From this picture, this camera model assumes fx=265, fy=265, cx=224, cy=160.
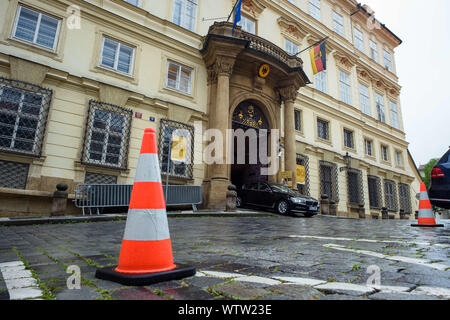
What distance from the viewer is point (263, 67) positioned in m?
13.8

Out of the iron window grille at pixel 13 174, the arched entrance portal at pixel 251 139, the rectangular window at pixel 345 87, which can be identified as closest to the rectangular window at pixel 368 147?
the rectangular window at pixel 345 87

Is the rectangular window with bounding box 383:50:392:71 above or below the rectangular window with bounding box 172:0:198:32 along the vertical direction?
above

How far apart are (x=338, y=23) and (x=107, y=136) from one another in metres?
20.4

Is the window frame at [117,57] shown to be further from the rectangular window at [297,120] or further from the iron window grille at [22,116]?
the rectangular window at [297,120]

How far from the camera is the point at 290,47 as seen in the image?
57.0ft

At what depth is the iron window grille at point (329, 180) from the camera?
16.8 metres

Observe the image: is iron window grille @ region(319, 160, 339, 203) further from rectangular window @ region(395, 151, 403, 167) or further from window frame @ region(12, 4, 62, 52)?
window frame @ region(12, 4, 62, 52)

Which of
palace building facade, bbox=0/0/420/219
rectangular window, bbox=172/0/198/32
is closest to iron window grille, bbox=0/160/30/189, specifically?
palace building facade, bbox=0/0/420/219

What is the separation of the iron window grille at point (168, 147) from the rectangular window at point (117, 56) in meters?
2.67

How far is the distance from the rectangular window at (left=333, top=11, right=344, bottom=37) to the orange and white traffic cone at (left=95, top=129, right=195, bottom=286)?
Answer: 76.5ft

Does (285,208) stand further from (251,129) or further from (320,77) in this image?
(320,77)

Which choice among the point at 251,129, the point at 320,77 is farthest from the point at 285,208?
the point at 320,77

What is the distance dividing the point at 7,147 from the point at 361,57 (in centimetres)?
2459

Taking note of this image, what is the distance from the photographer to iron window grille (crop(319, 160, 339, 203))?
1682 cm
